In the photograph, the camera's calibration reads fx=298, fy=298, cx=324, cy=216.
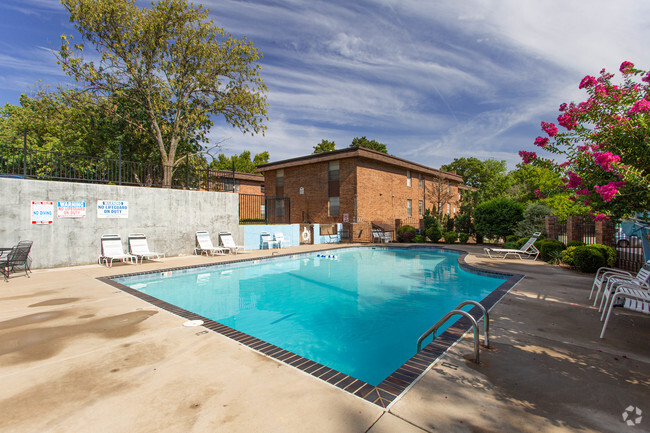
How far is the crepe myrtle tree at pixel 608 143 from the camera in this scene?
10.8 feet

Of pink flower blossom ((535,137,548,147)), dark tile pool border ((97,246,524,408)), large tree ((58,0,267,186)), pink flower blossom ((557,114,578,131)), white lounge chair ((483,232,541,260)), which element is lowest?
dark tile pool border ((97,246,524,408))

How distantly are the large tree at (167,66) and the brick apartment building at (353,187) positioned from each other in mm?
6093

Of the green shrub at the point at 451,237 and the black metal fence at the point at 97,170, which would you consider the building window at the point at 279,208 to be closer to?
the black metal fence at the point at 97,170

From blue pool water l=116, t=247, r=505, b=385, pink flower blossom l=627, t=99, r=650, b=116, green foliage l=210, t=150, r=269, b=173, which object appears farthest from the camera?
green foliage l=210, t=150, r=269, b=173

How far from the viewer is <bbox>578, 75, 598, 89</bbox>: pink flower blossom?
404cm

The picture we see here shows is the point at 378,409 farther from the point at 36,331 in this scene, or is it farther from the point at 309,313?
the point at 36,331

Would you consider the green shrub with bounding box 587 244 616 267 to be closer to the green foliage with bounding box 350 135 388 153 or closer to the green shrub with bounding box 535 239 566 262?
the green shrub with bounding box 535 239 566 262

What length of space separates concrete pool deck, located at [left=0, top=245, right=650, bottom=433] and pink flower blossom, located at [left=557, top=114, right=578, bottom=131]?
9.55 ft

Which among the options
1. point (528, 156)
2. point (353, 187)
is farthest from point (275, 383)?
point (353, 187)

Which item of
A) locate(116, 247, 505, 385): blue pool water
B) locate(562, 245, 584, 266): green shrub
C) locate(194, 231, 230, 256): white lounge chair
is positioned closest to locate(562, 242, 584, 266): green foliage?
locate(562, 245, 584, 266): green shrub

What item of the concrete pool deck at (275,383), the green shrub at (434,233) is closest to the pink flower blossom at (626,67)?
the concrete pool deck at (275,383)

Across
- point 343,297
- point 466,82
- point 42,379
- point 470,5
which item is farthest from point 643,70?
point 466,82

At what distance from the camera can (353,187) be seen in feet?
68.9

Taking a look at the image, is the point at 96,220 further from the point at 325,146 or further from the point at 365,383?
the point at 325,146
